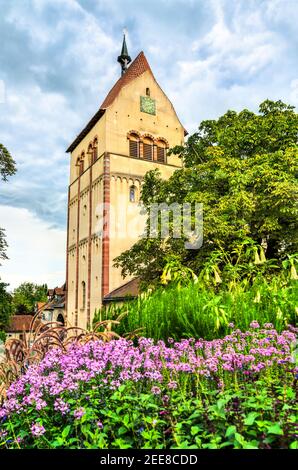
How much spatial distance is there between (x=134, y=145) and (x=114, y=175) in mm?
3434

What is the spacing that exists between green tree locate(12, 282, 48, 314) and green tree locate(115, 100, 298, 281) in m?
54.2


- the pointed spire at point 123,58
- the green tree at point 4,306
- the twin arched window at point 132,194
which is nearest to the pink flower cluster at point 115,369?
the green tree at point 4,306

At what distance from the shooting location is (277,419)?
2150 mm

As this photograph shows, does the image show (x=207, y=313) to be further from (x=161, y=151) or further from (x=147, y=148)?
(x=161, y=151)

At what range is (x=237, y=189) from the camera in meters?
12.9

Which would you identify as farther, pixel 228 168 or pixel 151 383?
pixel 228 168

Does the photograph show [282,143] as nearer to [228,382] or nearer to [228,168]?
[228,168]

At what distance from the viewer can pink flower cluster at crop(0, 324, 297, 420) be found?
8.38 ft

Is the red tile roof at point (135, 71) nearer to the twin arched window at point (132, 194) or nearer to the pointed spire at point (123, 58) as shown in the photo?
the twin arched window at point (132, 194)

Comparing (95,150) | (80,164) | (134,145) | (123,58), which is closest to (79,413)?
(134,145)

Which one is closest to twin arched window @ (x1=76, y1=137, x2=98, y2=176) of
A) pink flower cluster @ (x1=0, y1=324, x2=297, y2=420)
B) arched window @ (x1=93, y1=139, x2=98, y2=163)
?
arched window @ (x1=93, y1=139, x2=98, y2=163)

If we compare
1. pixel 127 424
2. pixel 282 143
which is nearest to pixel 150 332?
pixel 127 424

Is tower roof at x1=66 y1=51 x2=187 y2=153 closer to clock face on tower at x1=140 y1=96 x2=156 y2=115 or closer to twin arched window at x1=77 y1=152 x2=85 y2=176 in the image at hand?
clock face on tower at x1=140 y1=96 x2=156 y2=115
